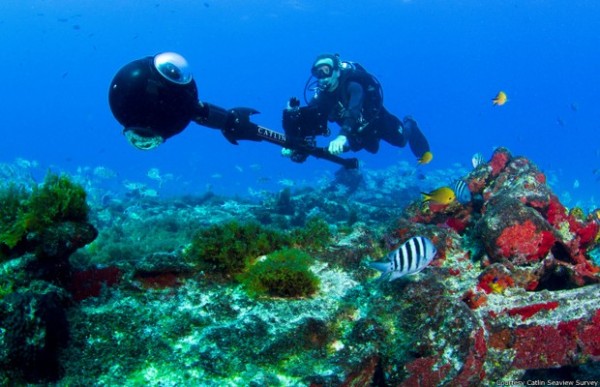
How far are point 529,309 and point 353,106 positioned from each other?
7.49m

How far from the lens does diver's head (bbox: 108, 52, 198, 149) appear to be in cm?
404

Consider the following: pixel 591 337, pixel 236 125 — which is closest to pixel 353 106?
pixel 236 125

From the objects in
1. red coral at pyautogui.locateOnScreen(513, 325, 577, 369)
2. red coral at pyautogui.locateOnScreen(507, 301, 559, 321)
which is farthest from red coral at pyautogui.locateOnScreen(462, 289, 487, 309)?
red coral at pyautogui.locateOnScreen(513, 325, 577, 369)

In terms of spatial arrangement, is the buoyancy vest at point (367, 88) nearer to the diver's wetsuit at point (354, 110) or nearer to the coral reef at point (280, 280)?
the diver's wetsuit at point (354, 110)

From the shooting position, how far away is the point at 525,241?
496cm

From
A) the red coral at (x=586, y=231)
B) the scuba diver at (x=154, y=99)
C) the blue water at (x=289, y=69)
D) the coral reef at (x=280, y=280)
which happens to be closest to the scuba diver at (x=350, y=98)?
the red coral at (x=586, y=231)

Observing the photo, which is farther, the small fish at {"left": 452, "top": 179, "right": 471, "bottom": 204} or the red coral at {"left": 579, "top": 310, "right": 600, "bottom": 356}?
the small fish at {"left": 452, "top": 179, "right": 471, "bottom": 204}

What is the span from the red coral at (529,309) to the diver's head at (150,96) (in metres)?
4.45

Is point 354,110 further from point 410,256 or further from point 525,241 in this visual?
point 410,256

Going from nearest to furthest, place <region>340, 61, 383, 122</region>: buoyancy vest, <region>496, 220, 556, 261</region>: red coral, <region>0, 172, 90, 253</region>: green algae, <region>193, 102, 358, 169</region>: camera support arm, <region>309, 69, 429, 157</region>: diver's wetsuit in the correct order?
<region>0, 172, 90, 253</region>: green algae < <region>496, 220, 556, 261</region>: red coral < <region>193, 102, 358, 169</region>: camera support arm < <region>309, 69, 429, 157</region>: diver's wetsuit < <region>340, 61, 383, 122</region>: buoyancy vest

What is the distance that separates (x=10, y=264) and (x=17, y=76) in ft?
789

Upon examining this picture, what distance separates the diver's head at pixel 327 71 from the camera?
1066 centimetres

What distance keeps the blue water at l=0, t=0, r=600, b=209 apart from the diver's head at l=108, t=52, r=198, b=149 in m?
31.4

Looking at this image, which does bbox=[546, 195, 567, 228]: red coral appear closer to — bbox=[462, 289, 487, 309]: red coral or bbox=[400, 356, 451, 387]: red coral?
bbox=[462, 289, 487, 309]: red coral
